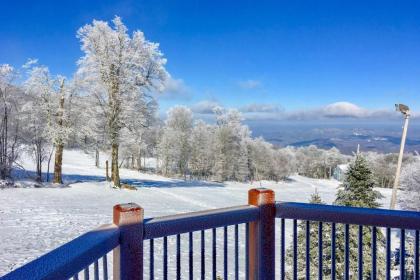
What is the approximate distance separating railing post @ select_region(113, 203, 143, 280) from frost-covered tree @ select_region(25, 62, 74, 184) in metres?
17.5

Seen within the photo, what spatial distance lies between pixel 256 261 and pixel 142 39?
57.1 feet

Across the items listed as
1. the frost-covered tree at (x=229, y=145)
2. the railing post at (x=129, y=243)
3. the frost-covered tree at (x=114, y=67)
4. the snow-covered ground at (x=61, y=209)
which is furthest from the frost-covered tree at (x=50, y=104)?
the frost-covered tree at (x=229, y=145)

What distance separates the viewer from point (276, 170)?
50.0 metres

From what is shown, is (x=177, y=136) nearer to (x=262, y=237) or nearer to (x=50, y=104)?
(x=50, y=104)

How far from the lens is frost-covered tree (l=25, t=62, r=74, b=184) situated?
722 inches

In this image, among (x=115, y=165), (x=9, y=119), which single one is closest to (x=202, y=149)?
(x=115, y=165)

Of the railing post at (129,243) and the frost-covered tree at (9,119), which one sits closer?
the railing post at (129,243)

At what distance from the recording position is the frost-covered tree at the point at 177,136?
38500 millimetres

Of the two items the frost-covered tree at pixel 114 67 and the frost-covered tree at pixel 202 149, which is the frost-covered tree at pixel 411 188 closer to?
the frost-covered tree at pixel 114 67

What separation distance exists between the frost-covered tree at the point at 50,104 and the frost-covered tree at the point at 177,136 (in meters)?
19.7

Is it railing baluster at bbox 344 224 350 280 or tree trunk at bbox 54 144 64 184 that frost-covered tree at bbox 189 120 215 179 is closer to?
tree trunk at bbox 54 144 64 184

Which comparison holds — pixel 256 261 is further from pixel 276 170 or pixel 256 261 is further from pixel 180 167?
pixel 276 170

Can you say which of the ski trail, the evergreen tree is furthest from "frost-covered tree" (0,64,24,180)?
the evergreen tree

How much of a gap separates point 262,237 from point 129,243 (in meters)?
1.20
